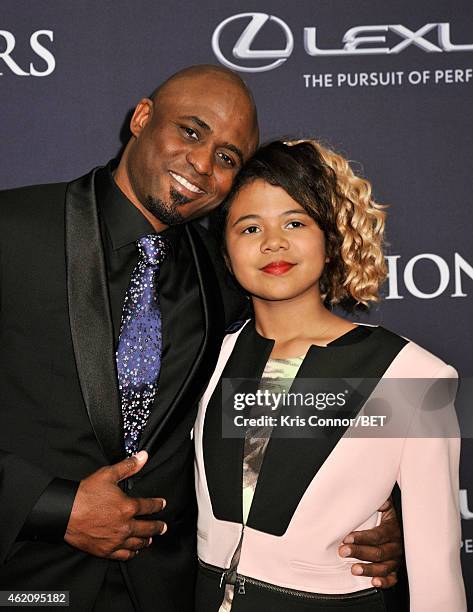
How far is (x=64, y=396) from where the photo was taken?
1.91 m

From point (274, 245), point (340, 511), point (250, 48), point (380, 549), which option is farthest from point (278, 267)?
point (250, 48)

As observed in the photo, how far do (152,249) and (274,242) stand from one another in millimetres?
368

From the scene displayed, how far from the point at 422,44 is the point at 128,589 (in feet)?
6.21

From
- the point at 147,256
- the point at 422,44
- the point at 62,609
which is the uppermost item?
the point at 422,44

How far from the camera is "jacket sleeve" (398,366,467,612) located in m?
1.76

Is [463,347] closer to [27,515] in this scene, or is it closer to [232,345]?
[232,345]

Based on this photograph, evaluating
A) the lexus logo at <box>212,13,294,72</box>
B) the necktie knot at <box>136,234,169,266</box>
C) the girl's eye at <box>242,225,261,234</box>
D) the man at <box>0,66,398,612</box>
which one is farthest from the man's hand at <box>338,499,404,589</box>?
the lexus logo at <box>212,13,294,72</box>

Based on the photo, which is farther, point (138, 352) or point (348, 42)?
point (348, 42)

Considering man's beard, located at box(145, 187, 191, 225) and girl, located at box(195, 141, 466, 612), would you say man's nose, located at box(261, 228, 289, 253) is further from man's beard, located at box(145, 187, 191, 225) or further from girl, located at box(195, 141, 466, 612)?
man's beard, located at box(145, 187, 191, 225)

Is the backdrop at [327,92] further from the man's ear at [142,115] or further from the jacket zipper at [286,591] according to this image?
the jacket zipper at [286,591]

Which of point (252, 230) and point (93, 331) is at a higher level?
point (252, 230)

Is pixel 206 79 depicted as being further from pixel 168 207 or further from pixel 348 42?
pixel 348 42

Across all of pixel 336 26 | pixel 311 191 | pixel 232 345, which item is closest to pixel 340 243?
pixel 311 191

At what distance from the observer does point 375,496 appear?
180 cm
